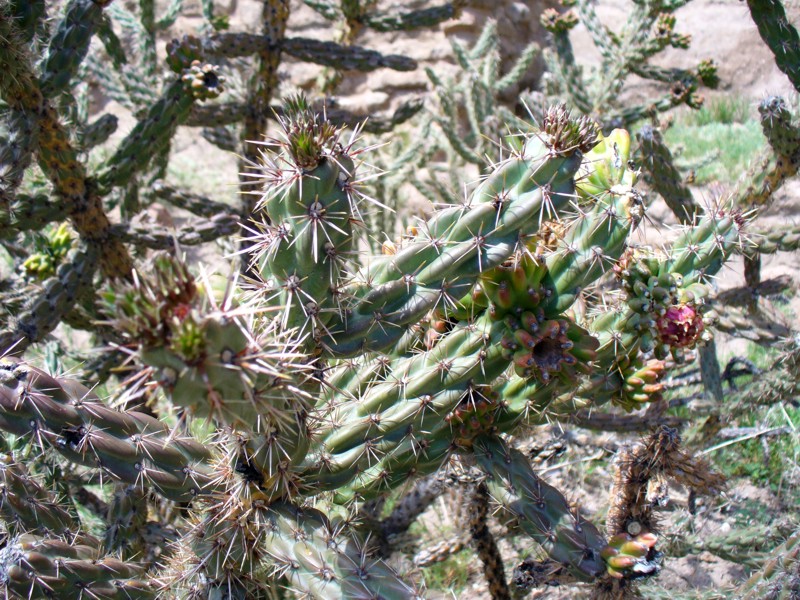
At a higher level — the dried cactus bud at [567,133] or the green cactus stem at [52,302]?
the green cactus stem at [52,302]

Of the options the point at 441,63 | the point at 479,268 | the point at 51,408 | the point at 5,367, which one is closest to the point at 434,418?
the point at 479,268

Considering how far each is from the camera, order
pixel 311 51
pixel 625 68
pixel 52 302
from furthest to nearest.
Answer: pixel 625 68 → pixel 311 51 → pixel 52 302

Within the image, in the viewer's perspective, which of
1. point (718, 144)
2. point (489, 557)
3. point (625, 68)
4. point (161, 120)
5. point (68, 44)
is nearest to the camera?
point (489, 557)

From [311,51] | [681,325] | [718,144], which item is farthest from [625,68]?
[681,325]

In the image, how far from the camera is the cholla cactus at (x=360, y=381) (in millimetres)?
1669

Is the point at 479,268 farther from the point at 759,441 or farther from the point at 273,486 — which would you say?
the point at 759,441

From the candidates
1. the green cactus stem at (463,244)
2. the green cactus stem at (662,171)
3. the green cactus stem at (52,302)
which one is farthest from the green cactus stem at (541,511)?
the green cactus stem at (52,302)

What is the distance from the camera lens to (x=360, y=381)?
216 cm

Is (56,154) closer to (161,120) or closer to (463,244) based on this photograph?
(161,120)

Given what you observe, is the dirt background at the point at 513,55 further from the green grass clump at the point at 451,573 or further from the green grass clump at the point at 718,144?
the green grass clump at the point at 451,573

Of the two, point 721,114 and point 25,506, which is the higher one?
point 25,506

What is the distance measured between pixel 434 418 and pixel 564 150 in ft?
2.63

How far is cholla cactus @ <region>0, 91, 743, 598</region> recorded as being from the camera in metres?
1.67

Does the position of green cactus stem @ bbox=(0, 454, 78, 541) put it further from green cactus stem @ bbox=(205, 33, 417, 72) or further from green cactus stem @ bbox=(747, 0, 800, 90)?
green cactus stem @ bbox=(747, 0, 800, 90)
